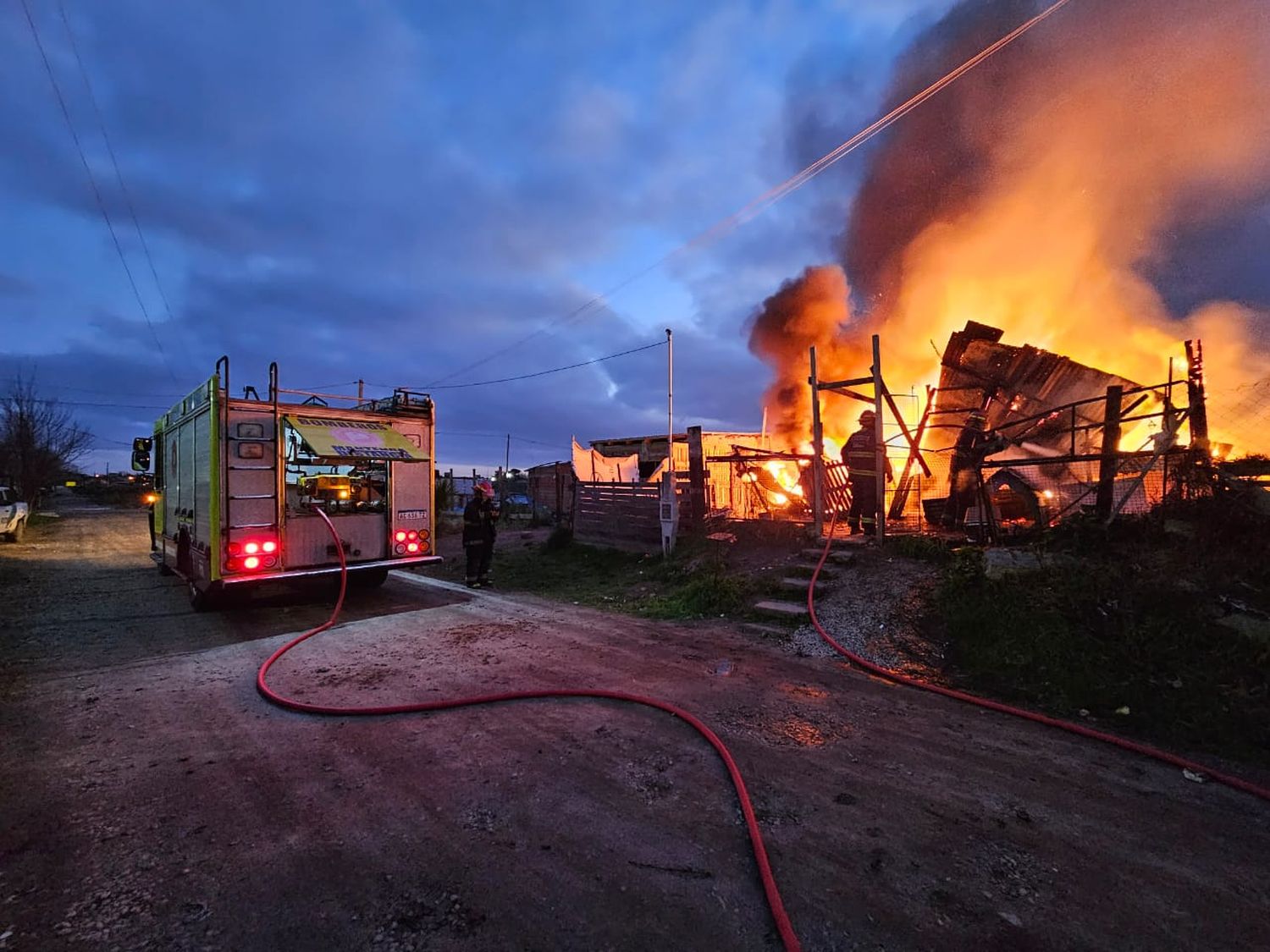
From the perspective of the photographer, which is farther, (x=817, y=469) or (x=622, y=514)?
(x=622, y=514)

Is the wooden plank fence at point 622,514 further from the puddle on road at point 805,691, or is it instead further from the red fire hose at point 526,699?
the red fire hose at point 526,699

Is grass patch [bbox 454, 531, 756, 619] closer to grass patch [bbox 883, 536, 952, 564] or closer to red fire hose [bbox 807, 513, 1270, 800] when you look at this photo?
red fire hose [bbox 807, 513, 1270, 800]

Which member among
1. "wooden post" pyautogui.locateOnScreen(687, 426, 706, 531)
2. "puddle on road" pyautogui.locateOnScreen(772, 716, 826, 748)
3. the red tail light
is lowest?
"puddle on road" pyautogui.locateOnScreen(772, 716, 826, 748)

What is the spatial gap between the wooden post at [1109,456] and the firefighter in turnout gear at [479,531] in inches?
359

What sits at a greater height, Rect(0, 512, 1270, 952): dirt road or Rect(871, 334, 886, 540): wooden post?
Rect(871, 334, 886, 540): wooden post

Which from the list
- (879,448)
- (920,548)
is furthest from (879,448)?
(920,548)

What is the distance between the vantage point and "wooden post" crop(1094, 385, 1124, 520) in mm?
6785

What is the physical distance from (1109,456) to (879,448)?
9.31 ft

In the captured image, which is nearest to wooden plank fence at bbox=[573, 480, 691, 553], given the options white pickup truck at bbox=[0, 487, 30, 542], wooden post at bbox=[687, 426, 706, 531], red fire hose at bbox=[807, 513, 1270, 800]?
wooden post at bbox=[687, 426, 706, 531]

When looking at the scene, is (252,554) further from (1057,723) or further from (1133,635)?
(1133,635)

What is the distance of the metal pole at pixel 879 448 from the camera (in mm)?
8773

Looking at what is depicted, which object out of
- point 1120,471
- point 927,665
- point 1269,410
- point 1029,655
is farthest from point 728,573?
point 1269,410

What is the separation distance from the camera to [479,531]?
35.6 ft

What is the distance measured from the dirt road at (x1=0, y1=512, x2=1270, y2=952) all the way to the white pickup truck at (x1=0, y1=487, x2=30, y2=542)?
17323 millimetres
